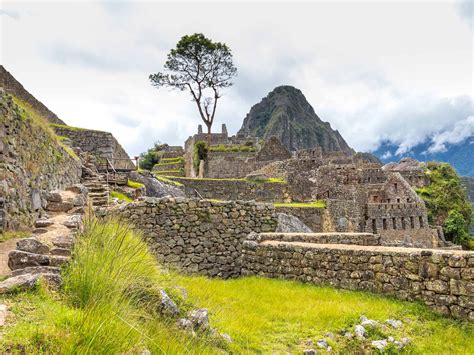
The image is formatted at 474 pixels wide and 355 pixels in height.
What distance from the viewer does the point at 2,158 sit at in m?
6.61

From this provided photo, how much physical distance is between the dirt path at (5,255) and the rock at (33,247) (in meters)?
0.28

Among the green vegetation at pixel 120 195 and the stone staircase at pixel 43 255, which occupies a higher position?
the green vegetation at pixel 120 195

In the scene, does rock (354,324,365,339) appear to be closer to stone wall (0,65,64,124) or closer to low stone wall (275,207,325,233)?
low stone wall (275,207,325,233)

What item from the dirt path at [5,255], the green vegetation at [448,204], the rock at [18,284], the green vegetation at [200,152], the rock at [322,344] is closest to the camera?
the rock at [18,284]

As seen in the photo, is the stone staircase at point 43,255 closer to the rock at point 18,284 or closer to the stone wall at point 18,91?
the rock at point 18,284

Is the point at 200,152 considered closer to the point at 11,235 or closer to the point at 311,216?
the point at 311,216

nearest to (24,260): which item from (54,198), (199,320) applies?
(199,320)

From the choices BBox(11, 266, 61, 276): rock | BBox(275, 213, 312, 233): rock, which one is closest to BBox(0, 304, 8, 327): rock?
BBox(11, 266, 61, 276): rock

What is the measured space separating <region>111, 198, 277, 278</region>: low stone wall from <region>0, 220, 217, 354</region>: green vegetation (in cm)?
532

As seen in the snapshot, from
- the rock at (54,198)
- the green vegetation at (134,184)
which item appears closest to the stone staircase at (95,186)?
the green vegetation at (134,184)

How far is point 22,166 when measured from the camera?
762cm

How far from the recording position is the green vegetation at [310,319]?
17.3ft

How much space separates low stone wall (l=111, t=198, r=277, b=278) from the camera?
1041 centimetres

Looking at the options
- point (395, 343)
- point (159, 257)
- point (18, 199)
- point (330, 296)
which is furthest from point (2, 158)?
point (395, 343)
